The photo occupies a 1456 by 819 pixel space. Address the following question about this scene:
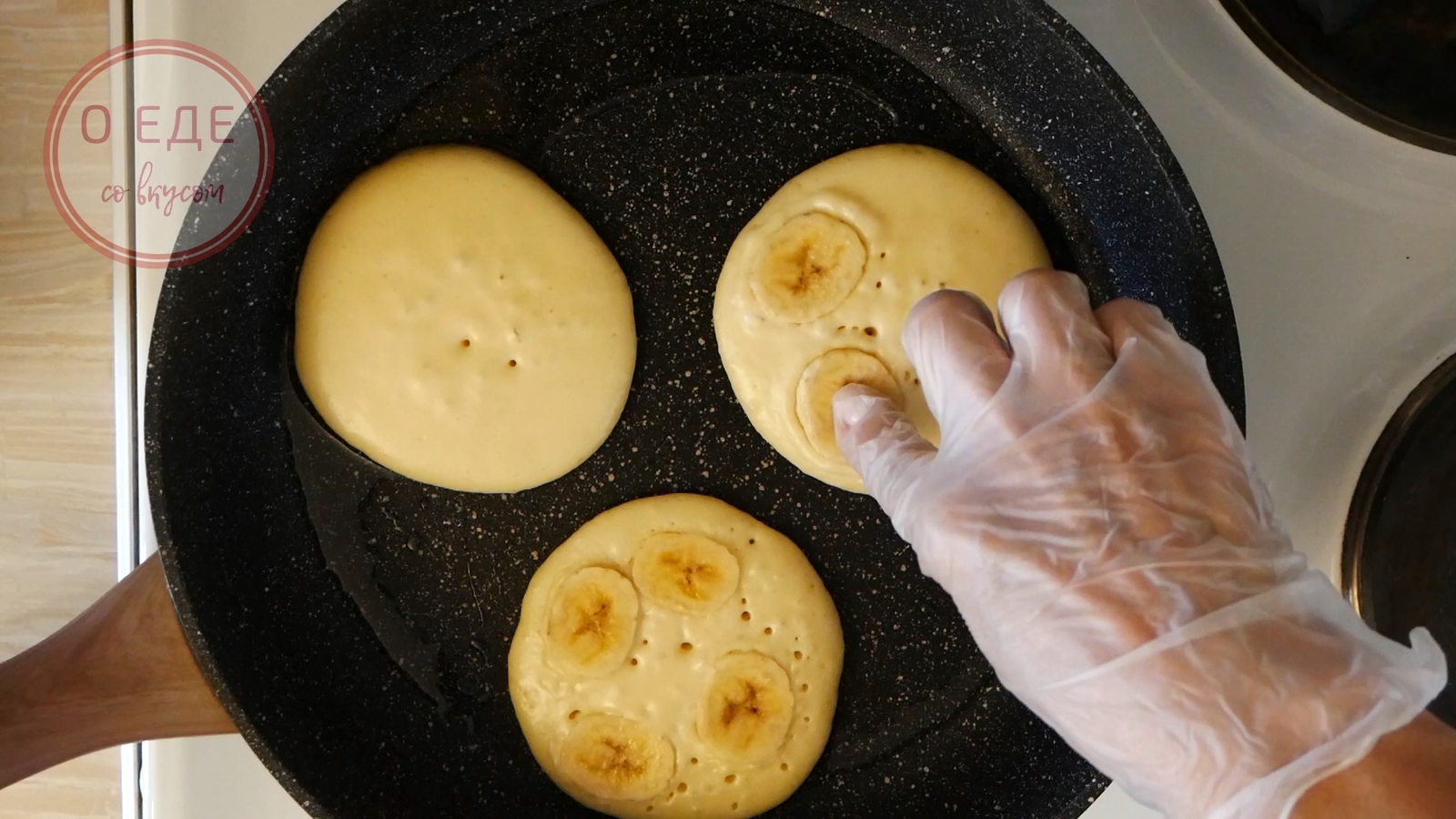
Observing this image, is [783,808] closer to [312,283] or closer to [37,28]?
[312,283]

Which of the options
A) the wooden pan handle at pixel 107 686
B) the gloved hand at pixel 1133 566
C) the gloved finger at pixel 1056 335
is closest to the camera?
the gloved hand at pixel 1133 566

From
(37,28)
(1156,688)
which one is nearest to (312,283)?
(37,28)

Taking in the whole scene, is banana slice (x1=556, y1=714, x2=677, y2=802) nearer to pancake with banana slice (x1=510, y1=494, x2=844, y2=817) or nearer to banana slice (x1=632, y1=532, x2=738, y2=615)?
pancake with banana slice (x1=510, y1=494, x2=844, y2=817)

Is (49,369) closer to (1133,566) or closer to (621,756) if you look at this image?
(621,756)

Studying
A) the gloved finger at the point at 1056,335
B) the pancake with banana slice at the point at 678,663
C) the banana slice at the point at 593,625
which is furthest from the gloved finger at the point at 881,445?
the banana slice at the point at 593,625

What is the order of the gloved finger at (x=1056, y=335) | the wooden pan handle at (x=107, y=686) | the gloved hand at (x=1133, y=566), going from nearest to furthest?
the gloved hand at (x=1133, y=566), the gloved finger at (x=1056, y=335), the wooden pan handle at (x=107, y=686)
